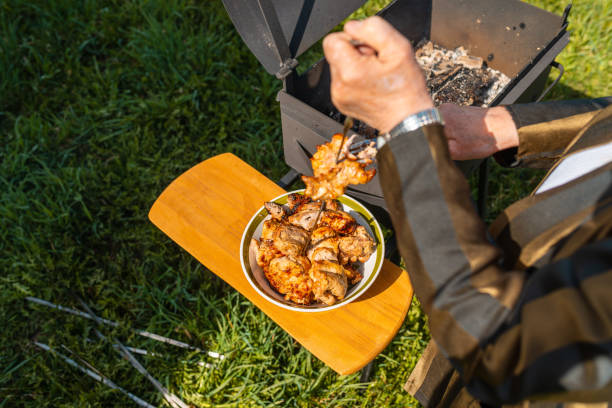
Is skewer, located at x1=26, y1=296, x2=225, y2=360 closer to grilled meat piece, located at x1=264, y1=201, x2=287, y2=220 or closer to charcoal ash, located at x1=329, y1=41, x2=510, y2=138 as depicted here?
grilled meat piece, located at x1=264, y1=201, x2=287, y2=220

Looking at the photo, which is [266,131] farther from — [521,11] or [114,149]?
[521,11]

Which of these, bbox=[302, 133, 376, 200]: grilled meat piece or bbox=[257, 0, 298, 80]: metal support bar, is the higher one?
bbox=[257, 0, 298, 80]: metal support bar

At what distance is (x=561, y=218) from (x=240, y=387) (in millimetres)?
1932

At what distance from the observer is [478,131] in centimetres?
176

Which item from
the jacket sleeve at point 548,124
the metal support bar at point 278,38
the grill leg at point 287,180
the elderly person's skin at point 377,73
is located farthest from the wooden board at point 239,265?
the elderly person's skin at point 377,73

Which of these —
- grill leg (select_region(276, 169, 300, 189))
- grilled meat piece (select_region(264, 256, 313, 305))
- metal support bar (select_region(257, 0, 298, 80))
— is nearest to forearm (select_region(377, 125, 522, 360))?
grilled meat piece (select_region(264, 256, 313, 305))

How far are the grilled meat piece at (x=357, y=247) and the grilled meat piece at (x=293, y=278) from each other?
167 mm

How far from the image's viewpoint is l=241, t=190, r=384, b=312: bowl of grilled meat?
161 cm

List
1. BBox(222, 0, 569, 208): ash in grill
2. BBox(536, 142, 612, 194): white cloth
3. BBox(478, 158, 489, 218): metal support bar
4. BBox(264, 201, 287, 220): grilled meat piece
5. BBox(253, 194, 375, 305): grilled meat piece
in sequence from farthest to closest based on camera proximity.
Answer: BBox(478, 158, 489, 218): metal support bar, BBox(222, 0, 569, 208): ash in grill, BBox(264, 201, 287, 220): grilled meat piece, BBox(253, 194, 375, 305): grilled meat piece, BBox(536, 142, 612, 194): white cloth

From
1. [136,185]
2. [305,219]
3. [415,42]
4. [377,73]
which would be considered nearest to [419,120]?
[377,73]

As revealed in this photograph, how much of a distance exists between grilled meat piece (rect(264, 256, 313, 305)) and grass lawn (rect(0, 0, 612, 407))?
962 millimetres

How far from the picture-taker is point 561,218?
1120 mm

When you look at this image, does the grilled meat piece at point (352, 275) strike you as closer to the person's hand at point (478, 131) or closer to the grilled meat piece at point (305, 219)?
the grilled meat piece at point (305, 219)

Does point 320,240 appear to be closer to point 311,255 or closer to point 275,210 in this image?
point 311,255
